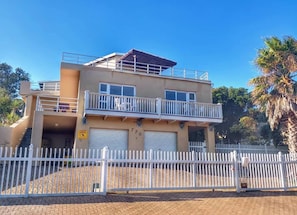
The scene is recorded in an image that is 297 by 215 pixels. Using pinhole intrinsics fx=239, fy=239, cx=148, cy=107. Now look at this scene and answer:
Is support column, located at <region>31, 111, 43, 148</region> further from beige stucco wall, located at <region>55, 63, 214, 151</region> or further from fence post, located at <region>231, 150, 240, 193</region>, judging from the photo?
fence post, located at <region>231, 150, 240, 193</region>

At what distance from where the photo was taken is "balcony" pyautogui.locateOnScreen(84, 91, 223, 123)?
15086mm

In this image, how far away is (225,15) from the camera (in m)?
15.2

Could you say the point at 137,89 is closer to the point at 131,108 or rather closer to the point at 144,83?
the point at 144,83

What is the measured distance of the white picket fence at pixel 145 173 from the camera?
26.0 feet

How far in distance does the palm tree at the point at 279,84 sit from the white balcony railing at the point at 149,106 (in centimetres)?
347

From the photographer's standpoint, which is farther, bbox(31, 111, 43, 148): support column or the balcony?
the balcony

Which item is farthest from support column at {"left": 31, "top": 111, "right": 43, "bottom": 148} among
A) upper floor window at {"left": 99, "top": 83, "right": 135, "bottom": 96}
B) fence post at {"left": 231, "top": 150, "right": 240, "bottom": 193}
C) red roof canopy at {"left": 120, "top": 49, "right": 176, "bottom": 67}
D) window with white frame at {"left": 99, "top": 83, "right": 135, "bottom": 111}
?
fence post at {"left": 231, "top": 150, "right": 240, "bottom": 193}

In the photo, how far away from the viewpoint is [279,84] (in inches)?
641

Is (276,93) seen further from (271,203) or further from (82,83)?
Answer: (82,83)

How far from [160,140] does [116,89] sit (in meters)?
4.79

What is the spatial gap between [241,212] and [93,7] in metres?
11.7

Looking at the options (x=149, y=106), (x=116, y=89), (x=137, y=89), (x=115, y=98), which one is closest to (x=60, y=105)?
(x=116, y=89)

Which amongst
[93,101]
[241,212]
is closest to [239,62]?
[93,101]

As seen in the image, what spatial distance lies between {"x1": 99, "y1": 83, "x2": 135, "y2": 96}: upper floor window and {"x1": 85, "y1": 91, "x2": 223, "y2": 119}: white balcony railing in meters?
1.16
